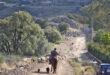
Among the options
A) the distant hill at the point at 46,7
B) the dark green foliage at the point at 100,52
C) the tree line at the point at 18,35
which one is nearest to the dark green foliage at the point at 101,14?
the dark green foliage at the point at 100,52

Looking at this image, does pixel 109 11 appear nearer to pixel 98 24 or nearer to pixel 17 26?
pixel 98 24

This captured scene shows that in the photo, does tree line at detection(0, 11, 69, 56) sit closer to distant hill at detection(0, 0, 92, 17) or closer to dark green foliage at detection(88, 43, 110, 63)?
dark green foliage at detection(88, 43, 110, 63)

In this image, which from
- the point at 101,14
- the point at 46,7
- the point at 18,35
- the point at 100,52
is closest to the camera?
the point at 18,35

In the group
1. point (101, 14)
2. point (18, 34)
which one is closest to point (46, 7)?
point (101, 14)

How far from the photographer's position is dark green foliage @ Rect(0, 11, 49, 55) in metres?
27.6

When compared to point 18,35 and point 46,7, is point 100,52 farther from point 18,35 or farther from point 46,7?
point 46,7

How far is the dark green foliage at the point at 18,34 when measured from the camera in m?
27.6

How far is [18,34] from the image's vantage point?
28141 mm

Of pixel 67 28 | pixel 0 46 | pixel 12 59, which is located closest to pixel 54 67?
pixel 12 59

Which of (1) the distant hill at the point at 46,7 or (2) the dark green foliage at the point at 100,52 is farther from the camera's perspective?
(1) the distant hill at the point at 46,7

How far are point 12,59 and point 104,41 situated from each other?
16.6 metres

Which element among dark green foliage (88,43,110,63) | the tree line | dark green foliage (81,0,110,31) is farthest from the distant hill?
Answer: the tree line

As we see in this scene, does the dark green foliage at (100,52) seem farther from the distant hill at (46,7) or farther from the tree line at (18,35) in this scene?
the distant hill at (46,7)

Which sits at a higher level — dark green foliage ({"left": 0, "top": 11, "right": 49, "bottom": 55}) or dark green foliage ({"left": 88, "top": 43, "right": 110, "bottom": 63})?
dark green foliage ({"left": 0, "top": 11, "right": 49, "bottom": 55})
